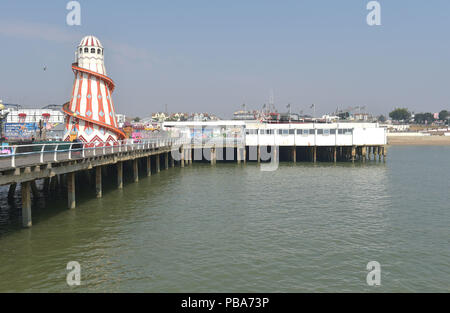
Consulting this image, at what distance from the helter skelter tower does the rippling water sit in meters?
7.34

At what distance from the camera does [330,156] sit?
223 feet

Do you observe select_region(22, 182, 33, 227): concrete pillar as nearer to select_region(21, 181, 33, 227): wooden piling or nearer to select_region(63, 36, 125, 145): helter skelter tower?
select_region(21, 181, 33, 227): wooden piling

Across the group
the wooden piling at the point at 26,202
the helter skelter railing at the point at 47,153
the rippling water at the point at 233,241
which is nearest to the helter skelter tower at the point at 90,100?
the helter skelter railing at the point at 47,153

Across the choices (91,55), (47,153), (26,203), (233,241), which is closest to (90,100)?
(91,55)

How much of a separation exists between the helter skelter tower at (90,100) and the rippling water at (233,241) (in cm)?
734

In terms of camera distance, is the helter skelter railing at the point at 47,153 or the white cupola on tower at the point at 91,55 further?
the white cupola on tower at the point at 91,55

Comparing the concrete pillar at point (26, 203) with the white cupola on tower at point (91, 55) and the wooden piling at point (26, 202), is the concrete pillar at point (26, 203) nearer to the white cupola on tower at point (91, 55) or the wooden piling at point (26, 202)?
the wooden piling at point (26, 202)

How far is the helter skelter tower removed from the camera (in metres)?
38.2

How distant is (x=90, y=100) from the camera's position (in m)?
38.5

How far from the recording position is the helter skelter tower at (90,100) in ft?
125

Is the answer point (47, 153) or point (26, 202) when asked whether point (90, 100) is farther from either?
point (26, 202)

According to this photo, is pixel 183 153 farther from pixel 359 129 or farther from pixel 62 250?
pixel 62 250

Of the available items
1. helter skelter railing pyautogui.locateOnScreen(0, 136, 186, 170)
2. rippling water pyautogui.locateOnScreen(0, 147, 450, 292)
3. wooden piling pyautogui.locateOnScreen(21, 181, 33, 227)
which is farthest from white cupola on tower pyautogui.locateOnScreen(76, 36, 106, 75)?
wooden piling pyautogui.locateOnScreen(21, 181, 33, 227)
